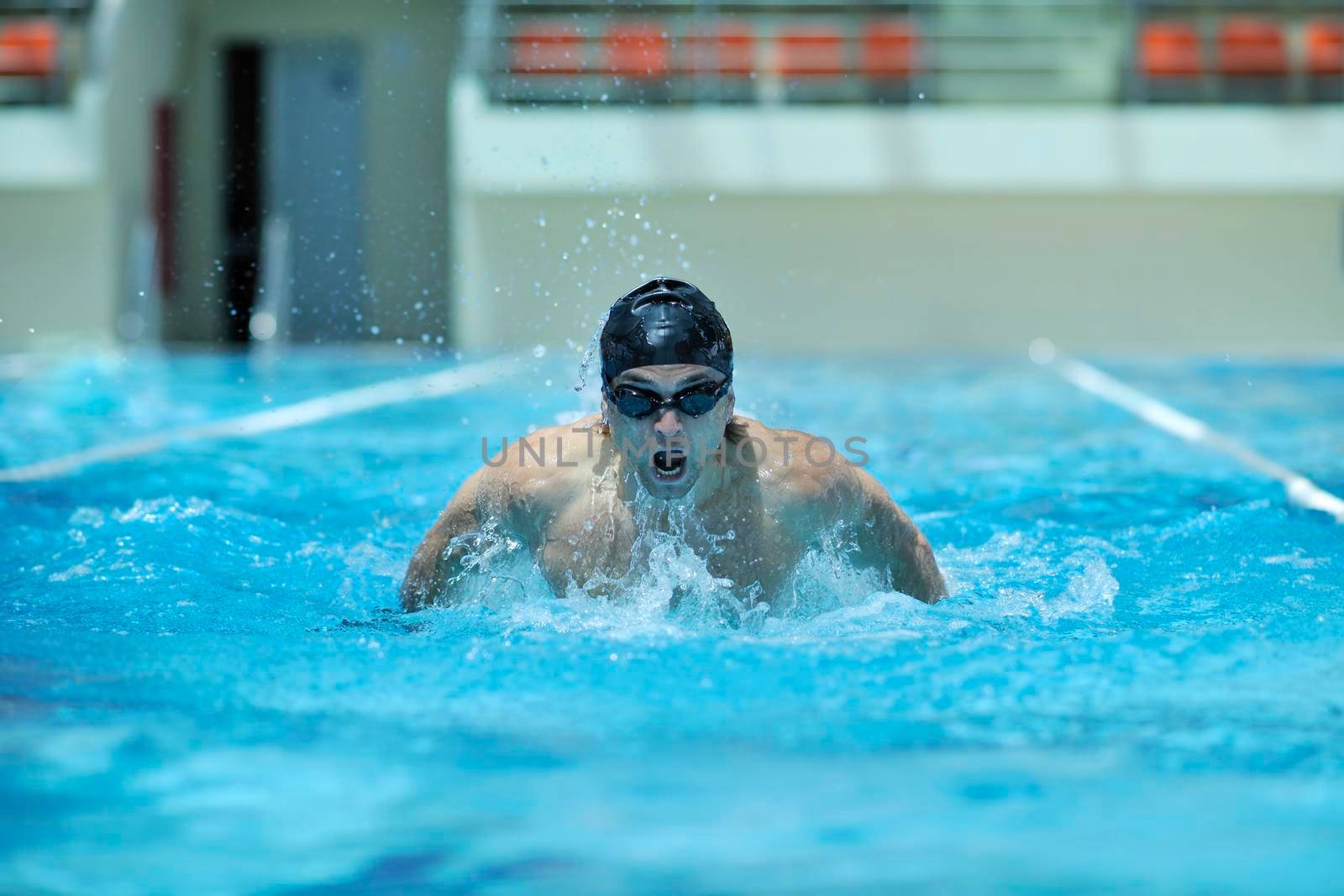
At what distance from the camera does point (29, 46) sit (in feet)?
38.4

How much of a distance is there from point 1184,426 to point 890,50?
5.89 metres

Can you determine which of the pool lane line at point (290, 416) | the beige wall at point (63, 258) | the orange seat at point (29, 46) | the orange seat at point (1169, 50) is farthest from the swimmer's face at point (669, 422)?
the orange seat at point (29, 46)

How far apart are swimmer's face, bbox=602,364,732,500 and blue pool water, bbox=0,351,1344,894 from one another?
0.27 meters

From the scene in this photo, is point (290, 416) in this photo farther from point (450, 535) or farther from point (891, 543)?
point (891, 543)

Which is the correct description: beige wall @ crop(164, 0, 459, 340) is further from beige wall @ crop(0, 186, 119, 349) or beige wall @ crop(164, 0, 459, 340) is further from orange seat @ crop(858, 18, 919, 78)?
orange seat @ crop(858, 18, 919, 78)

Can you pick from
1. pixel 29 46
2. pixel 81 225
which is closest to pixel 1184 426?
pixel 81 225

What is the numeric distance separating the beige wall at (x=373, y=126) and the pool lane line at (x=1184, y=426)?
5398 mm

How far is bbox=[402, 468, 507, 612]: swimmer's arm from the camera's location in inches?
117

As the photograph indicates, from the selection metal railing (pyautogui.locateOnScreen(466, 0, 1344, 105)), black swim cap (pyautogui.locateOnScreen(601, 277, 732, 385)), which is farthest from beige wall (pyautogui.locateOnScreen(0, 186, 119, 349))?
black swim cap (pyautogui.locateOnScreen(601, 277, 732, 385))

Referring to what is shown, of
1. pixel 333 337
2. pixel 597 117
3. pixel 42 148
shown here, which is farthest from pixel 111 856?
pixel 333 337

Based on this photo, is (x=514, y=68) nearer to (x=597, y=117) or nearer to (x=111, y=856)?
(x=597, y=117)

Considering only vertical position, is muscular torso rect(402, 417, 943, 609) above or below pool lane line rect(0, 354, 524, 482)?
above

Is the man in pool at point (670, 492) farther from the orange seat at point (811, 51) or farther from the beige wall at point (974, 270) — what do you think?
the orange seat at point (811, 51)

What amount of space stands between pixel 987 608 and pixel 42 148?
10.0m
